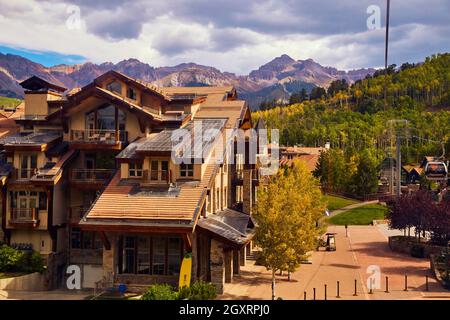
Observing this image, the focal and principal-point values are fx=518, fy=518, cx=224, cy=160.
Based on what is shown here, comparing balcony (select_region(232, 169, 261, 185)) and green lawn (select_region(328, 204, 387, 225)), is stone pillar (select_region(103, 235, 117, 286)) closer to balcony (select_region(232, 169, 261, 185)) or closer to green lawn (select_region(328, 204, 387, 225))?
balcony (select_region(232, 169, 261, 185))

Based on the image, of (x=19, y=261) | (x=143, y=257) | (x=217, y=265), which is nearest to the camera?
(x=217, y=265)

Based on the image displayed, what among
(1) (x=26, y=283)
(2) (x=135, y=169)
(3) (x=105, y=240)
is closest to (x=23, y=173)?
(1) (x=26, y=283)

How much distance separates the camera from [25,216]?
41156mm

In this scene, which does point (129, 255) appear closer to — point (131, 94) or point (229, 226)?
point (229, 226)

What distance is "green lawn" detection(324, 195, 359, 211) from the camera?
3552 inches

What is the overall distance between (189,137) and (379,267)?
18.9 metres

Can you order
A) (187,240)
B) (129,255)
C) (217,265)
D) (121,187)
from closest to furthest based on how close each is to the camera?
(187,240), (217,265), (129,255), (121,187)

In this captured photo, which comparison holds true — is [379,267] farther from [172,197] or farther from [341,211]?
[341,211]

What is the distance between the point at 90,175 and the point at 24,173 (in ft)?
16.9

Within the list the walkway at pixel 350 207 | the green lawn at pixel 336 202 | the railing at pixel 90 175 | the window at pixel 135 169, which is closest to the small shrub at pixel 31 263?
the railing at pixel 90 175
